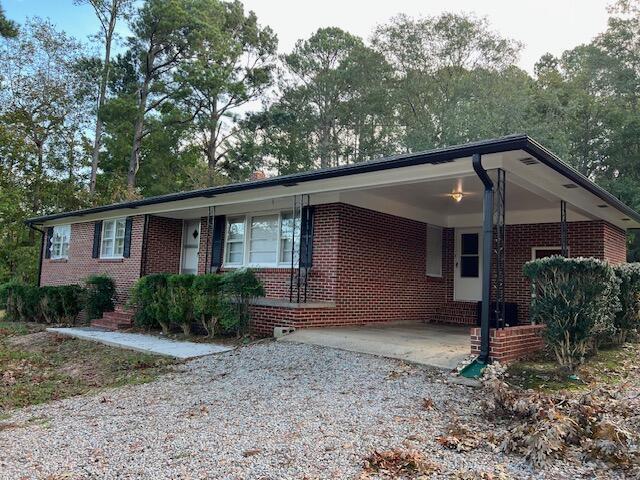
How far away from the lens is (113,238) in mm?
14375

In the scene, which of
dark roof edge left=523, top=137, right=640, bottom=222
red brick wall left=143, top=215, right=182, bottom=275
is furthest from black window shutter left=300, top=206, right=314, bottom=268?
red brick wall left=143, top=215, right=182, bottom=275

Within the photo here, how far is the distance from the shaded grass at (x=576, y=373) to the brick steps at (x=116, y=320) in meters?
8.60

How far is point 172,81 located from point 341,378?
26009 mm

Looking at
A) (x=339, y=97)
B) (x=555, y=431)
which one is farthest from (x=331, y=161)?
(x=555, y=431)

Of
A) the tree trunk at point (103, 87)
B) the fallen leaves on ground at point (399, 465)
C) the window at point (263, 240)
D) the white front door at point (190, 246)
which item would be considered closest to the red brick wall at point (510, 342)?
the fallen leaves on ground at point (399, 465)

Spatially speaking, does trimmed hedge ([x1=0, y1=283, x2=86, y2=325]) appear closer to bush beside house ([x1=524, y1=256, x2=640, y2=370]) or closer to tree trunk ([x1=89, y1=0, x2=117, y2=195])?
bush beside house ([x1=524, y1=256, x2=640, y2=370])

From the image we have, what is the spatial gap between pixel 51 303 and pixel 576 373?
12.2m

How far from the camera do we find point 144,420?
4.82m

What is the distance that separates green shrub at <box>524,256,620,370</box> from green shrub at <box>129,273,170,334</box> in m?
7.12

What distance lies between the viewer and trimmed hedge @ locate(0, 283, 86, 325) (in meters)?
12.9

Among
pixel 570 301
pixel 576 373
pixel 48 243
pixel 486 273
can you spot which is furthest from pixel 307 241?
pixel 48 243

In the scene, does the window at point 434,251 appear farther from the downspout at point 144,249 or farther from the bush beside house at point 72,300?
the bush beside house at point 72,300

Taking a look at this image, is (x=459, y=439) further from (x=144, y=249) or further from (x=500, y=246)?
(x=144, y=249)

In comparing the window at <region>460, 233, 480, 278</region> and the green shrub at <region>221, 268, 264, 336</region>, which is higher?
the window at <region>460, 233, 480, 278</region>
